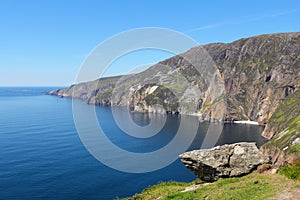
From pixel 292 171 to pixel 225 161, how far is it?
5648mm

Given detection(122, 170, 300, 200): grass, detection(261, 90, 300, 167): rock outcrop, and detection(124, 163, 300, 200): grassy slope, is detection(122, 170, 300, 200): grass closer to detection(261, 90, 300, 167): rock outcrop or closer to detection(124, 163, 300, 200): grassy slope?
detection(124, 163, 300, 200): grassy slope

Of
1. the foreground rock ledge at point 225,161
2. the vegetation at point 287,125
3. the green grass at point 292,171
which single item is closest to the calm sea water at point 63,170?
the vegetation at point 287,125

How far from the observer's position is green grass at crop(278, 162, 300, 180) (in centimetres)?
2054

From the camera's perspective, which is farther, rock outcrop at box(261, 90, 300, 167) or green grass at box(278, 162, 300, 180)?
rock outcrop at box(261, 90, 300, 167)

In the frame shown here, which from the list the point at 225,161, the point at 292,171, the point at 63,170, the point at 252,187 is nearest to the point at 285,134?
the point at 63,170

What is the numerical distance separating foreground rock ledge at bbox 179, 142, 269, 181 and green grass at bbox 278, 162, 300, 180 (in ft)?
8.08

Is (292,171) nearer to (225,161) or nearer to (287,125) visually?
(225,161)

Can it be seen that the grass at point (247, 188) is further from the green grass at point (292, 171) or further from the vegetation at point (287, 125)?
the vegetation at point (287, 125)

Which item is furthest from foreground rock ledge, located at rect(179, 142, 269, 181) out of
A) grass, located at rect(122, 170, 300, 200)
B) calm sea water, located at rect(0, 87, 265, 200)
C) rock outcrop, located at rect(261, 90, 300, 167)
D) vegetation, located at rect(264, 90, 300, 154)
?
vegetation, located at rect(264, 90, 300, 154)

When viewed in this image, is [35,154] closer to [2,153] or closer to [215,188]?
[2,153]

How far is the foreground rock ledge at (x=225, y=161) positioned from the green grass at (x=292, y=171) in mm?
2462

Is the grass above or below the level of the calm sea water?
above

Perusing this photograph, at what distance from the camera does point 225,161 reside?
82.1 feet

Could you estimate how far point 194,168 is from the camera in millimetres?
25859
